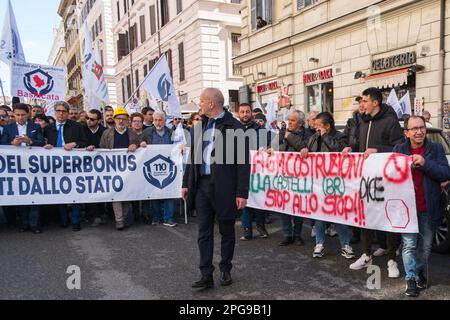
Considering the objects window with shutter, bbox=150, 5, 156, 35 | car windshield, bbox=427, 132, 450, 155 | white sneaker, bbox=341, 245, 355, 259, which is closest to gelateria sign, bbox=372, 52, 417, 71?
car windshield, bbox=427, 132, 450, 155

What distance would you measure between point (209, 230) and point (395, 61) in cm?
996

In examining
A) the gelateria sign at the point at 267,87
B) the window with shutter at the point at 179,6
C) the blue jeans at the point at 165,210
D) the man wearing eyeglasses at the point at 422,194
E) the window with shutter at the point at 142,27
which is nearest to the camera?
the man wearing eyeglasses at the point at 422,194

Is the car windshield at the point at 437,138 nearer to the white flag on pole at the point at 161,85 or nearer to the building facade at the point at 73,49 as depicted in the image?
the white flag on pole at the point at 161,85

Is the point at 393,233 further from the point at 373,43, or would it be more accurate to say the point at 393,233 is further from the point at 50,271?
the point at 373,43

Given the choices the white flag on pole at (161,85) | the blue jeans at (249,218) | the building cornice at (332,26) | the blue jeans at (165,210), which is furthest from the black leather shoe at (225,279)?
the building cornice at (332,26)

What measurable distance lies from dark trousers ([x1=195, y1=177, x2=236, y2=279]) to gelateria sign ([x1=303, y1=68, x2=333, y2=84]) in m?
11.6

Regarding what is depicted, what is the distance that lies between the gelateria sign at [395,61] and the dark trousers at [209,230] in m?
9.49

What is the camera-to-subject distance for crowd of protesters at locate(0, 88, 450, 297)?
3.74 metres

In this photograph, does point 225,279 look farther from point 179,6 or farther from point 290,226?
point 179,6

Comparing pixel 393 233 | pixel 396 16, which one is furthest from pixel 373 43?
pixel 393 233

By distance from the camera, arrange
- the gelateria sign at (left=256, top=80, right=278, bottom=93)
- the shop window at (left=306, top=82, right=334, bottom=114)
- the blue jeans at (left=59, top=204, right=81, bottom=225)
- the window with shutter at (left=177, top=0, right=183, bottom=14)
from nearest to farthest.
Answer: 1. the blue jeans at (left=59, top=204, right=81, bottom=225)
2. the shop window at (left=306, top=82, right=334, bottom=114)
3. the gelateria sign at (left=256, top=80, right=278, bottom=93)
4. the window with shutter at (left=177, top=0, right=183, bottom=14)

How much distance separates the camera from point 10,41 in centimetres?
964

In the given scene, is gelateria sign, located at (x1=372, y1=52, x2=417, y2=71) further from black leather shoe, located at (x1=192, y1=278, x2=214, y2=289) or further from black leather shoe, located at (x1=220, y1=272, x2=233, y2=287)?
black leather shoe, located at (x1=192, y1=278, x2=214, y2=289)

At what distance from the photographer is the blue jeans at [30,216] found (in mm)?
6387
